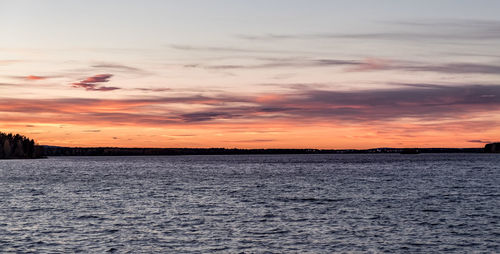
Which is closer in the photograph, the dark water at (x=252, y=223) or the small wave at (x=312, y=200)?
the dark water at (x=252, y=223)

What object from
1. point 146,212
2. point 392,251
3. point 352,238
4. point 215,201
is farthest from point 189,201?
point 392,251

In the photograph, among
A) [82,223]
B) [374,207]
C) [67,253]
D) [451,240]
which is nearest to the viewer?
[67,253]

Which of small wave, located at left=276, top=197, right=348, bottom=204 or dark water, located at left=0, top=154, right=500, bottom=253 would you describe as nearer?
dark water, located at left=0, top=154, right=500, bottom=253

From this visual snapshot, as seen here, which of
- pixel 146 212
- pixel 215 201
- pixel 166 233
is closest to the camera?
pixel 166 233

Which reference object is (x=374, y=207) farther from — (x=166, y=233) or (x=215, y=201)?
(x=166, y=233)

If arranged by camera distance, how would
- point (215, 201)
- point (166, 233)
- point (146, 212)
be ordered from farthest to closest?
point (215, 201)
point (146, 212)
point (166, 233)

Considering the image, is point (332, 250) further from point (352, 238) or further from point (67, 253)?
point (67, 253)

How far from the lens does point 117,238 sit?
1524 inches

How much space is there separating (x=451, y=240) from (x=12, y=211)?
40.9 m

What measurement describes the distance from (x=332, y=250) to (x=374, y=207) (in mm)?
24801

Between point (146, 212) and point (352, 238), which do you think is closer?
point (352, 238)

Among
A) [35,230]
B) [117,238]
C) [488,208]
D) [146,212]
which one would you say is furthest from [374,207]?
[35,230]

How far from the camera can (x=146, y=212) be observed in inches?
2128

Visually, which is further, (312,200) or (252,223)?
(312,200)
